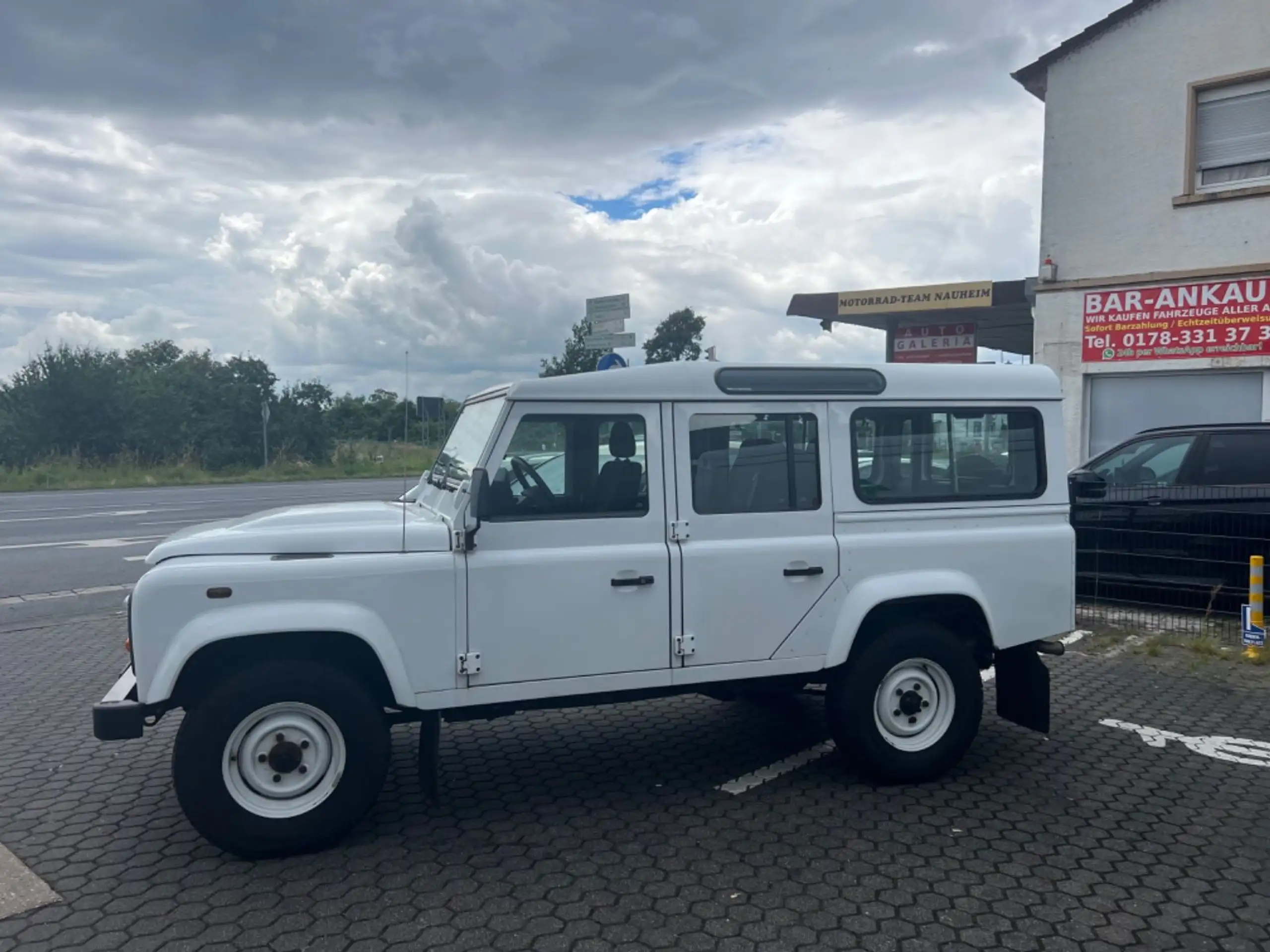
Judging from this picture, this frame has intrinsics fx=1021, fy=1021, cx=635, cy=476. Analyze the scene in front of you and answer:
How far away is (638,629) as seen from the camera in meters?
4.66

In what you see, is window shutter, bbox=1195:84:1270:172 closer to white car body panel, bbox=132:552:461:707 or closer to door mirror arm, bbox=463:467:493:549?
door mirror arm, bbox=463:467:493:549

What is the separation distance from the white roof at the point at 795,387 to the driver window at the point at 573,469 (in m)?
0.12

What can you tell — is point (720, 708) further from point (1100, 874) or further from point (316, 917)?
point (316, 917)

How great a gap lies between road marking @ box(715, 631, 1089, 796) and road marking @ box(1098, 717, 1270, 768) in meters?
1.07

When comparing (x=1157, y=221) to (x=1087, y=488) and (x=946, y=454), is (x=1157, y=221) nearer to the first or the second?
(x=1087, y=488)

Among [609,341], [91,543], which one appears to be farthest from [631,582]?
[91,543]

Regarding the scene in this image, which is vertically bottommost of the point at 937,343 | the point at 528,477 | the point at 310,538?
the point at 310,538

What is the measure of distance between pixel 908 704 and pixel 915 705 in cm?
4

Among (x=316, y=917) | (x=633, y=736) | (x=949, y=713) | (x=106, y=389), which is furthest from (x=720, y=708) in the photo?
(x=106, y=389)

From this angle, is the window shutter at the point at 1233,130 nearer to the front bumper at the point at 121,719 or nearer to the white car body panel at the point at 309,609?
the white car body panel at the point at 309,609

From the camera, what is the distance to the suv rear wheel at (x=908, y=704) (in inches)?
197

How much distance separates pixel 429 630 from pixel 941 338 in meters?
15.4

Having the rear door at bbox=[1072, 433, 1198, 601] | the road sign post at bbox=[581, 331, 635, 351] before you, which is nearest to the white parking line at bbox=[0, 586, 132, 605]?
the road sign post at bbox=[581, 331, 635, 351]

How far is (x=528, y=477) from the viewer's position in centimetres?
465
